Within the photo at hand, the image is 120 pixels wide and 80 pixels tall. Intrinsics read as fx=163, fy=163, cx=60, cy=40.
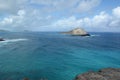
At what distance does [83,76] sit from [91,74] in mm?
1942

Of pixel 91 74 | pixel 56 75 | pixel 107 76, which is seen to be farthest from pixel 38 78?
pixel 107 76

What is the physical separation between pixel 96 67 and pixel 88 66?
2.48 meters

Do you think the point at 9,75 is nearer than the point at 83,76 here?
No

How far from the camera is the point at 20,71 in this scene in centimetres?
4325

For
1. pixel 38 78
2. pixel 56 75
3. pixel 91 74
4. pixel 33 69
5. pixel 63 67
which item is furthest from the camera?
pixel 63 67

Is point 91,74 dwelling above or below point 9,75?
above

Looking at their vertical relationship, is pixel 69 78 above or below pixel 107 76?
below

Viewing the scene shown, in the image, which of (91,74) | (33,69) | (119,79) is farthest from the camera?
(33,69)

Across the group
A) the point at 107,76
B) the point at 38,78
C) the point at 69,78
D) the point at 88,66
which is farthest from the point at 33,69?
the point at 107,76

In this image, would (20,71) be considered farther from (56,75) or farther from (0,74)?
(56,75)

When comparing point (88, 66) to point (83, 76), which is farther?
point (88, 66)

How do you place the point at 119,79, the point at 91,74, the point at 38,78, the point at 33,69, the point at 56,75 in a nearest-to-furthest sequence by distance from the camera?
the point at 119,79, the point at 91,74, the point at 38,78, the point at 56,75, the point at 33,69

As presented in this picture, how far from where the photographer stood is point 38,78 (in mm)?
38406

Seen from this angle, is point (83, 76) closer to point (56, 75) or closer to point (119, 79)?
point (119, 79)
